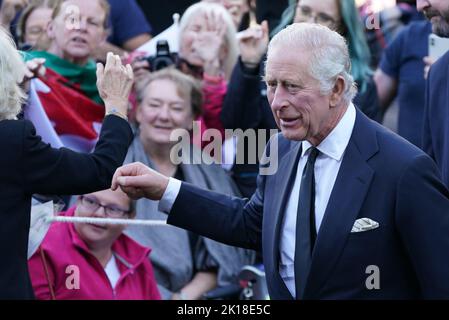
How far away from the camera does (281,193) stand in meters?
4.09

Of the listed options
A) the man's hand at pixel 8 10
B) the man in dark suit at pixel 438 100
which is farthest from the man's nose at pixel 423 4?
the man's hand at pixel 8 10

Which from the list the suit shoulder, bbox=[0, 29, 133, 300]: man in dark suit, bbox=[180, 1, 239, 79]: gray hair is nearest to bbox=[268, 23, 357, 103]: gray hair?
the suit shoulder

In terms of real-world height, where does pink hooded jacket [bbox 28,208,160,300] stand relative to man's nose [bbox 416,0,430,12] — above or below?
below

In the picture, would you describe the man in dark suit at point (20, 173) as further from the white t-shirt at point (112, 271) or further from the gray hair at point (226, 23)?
the gray hair at point (226, 23)

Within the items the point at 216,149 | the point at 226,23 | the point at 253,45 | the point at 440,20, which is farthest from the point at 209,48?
the point at 440,20

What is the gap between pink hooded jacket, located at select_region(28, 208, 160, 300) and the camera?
5215 millimetres

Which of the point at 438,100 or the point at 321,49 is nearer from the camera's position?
the point at 321,49

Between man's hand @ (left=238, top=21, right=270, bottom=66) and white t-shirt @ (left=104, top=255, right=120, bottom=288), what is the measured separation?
4.61ft

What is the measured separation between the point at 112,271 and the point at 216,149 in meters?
1.18

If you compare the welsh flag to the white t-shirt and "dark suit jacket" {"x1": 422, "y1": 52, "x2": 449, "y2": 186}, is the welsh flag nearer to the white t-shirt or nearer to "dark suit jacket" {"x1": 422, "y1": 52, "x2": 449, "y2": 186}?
the white t-shirt

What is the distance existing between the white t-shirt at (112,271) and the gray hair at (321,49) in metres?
2.01

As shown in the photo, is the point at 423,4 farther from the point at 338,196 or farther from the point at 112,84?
the point at 112,84

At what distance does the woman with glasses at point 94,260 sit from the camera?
17.2 feet

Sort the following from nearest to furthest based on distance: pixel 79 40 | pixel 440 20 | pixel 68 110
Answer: pixel 440 20, pixel 68 110, pixel 79 40
